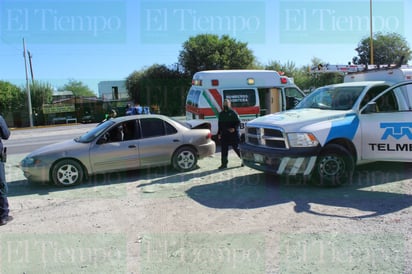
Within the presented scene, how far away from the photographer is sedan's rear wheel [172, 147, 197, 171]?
8.63 meters

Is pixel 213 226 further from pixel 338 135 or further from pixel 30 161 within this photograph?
pixel 30 161

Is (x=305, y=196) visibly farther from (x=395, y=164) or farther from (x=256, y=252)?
(x=395, y=164)

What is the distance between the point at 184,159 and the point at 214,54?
33.6m

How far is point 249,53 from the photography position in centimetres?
4253

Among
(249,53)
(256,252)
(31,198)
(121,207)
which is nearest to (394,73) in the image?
(256,252)


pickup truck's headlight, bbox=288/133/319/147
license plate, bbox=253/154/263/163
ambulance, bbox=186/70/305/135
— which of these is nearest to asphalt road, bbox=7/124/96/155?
ambulance, bbox=186/70/305/135

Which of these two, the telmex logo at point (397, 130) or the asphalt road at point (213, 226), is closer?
the asphalt road at point (213, 226)

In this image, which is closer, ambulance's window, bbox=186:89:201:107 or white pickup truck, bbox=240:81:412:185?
Answer: white pickup truck, bbox=240:81:412:185

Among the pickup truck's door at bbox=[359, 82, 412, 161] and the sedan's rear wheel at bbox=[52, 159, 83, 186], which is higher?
the pickup truck's door at bbox=[359, 82, 412, 161]

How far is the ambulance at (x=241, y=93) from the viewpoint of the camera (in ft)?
38.9

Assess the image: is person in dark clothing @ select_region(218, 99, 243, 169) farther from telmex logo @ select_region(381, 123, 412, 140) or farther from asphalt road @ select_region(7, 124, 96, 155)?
asphalt road @ select_region(7, 124, 96, 155)

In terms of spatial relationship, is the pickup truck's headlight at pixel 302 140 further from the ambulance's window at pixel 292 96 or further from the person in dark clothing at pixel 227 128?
the ambulance's window at pixel 292 96

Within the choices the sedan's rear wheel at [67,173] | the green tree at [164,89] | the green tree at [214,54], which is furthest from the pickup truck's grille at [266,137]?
the green tree at [164,89]

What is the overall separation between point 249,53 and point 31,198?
38.0m
